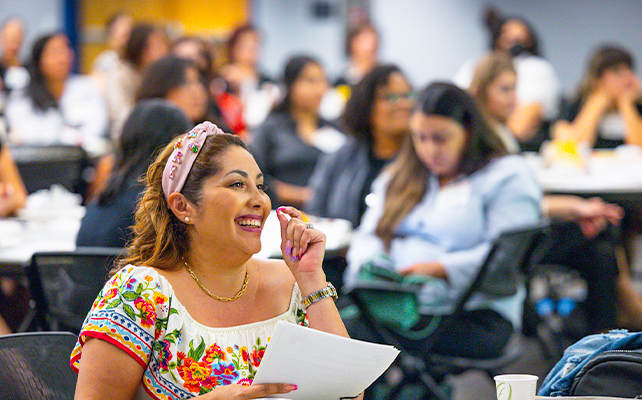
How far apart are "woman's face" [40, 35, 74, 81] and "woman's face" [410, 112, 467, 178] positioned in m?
4.70

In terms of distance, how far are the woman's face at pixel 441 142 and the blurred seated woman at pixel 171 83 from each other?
136cm

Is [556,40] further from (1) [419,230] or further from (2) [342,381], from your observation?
(2) [342,381]

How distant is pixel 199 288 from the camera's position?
1.65 m

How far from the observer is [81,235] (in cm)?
A: 288

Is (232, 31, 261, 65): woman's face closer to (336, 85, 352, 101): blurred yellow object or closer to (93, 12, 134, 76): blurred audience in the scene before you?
(336, 85, 352, 101): blurred yellow object

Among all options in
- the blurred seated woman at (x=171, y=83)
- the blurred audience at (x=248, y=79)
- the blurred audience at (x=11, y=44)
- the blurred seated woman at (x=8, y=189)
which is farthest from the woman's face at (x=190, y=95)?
the blurred audience at (x=11, y=44)

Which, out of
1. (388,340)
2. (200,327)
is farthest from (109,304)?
(388,340)

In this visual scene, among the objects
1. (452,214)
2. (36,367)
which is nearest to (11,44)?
(452,214)

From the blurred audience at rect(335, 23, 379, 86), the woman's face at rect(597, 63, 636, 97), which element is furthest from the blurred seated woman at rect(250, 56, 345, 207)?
the blurred audience at rect(335, 23, 379, 86)

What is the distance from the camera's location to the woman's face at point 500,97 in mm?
4785

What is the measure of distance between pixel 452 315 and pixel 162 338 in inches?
67.3

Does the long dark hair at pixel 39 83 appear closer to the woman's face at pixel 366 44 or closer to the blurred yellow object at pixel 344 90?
the blurred yellow object at pixel 344 90

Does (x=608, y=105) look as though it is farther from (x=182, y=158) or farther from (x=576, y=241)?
(x=182, y=158)

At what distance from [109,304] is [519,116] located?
18.4 ft
